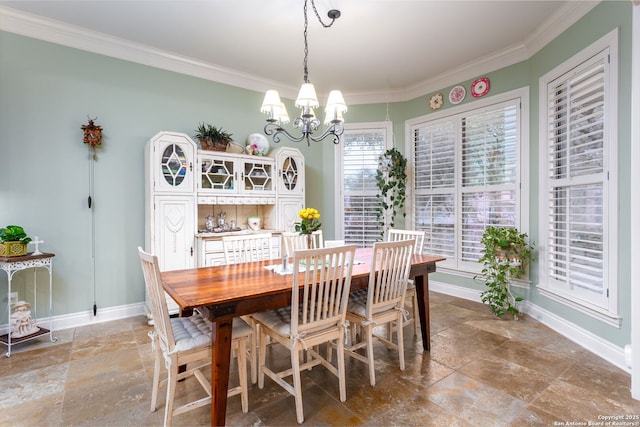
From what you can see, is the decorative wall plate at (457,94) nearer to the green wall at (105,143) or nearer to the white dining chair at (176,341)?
the green wall at (105,143)

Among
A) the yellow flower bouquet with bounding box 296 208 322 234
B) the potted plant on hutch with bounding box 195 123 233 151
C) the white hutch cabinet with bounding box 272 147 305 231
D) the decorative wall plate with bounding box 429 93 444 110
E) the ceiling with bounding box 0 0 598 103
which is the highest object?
the ceiling with bounding box 0 0 598 103

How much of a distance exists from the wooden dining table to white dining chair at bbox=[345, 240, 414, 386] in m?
0.10

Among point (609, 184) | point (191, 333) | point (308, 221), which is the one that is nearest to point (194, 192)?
point (308, 221)

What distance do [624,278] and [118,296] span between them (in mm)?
4690

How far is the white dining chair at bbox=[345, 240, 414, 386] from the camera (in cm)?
213

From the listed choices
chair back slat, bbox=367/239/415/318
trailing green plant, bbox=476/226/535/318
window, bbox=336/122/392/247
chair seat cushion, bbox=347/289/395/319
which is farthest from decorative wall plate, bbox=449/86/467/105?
chair seat cushion, bbox=347/289/395/319

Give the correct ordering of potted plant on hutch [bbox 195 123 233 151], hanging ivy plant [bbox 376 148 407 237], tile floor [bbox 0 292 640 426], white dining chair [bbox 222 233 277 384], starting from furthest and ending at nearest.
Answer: hanging ivy plant [bbox 376 148 407 237] < potted plant on hutch [bbox 195 123 233 151] < white dining chair [bbox 222 233 277 384] < tile floor [bbox 0 292 640 426]

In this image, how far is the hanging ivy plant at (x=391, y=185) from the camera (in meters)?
4.54

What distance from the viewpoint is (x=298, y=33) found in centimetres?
319

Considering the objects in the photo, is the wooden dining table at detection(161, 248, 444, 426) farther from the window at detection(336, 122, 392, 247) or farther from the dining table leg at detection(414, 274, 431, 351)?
the window at detection(336, 122, 392, 247)

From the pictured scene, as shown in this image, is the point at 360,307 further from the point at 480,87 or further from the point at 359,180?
the point at 480,87

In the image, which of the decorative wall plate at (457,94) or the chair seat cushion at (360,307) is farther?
the decorative wall plate at (457,94)

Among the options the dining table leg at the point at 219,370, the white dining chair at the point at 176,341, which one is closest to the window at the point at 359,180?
the white dining chair at the point at 176,341

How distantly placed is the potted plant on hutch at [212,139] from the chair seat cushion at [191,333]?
2.27 metres
